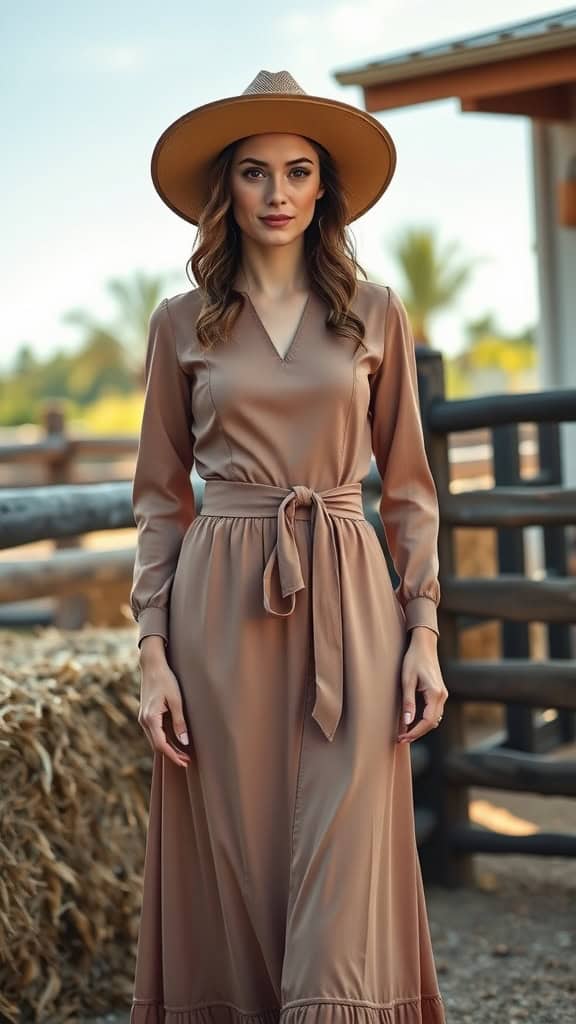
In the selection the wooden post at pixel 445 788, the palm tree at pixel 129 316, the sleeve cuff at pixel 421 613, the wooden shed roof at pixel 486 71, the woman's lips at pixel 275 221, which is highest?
the palm tree at pixel 129 316

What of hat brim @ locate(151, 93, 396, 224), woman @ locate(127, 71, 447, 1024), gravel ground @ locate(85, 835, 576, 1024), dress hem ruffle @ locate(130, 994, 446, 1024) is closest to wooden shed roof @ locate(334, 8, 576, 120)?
gravel ground @ locate(85, 835, 576, 1024)

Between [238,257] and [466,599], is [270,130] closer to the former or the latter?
[238,257]

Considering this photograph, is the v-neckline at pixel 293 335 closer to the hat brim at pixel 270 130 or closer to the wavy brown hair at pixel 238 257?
the wavy brown hair at pixel 238 257

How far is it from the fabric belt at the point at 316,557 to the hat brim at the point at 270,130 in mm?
605

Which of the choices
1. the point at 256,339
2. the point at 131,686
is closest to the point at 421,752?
the point at 131,686

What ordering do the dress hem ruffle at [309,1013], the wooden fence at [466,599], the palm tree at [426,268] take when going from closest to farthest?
the dress hem ruffle at [309,1013], the wooden fence at [466,599], the palm tree at [426,268]

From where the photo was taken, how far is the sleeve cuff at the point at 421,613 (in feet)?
8.84

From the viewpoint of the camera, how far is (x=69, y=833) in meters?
3.55

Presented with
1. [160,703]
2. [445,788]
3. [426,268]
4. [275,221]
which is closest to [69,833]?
[160,703]

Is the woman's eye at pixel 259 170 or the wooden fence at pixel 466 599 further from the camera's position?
the wooden fence at pixel 466 599

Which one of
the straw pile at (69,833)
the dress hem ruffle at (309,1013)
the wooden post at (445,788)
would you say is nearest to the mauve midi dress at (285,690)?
the dress hem ruffle at (309,1013)

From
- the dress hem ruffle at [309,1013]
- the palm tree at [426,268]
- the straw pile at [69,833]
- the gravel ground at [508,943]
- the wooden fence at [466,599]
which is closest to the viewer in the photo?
the dress hem ruffle at [309,1013]

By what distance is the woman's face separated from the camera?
103 inches

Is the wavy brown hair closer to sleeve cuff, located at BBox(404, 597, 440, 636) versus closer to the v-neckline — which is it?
the v-neckline
